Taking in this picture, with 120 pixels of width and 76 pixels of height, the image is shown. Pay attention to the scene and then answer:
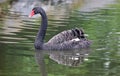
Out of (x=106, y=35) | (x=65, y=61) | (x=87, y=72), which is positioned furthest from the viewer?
(x=106, y=35)

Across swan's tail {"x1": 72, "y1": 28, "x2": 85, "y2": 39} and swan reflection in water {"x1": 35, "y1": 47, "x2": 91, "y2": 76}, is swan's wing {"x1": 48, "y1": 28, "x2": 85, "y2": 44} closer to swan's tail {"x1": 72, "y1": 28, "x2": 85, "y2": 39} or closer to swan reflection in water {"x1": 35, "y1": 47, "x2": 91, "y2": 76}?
swan's tail {"x1": 72, "y1": 28, "x2": 85, "y2": 39}

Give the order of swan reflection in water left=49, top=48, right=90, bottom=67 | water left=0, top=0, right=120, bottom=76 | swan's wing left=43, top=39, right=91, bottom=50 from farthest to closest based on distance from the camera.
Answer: swan's wing left=43, top=39, right=91, bottom=50 < swan reflection in water left=49, top=48, right=90, bottom=67 < water left=0, top=0, right=120, bottom=76

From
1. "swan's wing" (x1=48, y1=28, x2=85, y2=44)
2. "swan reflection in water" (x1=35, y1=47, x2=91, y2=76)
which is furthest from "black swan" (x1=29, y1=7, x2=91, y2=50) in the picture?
"swan reflection in water" (x1=35, y1=47, x2=91, y2=76)

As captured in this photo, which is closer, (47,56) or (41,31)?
(47,56)

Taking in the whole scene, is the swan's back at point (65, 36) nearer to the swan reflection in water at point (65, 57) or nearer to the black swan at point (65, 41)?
the black swan at point (65, 41)

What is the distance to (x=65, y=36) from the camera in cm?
1299

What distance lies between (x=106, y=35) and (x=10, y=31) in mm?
2736

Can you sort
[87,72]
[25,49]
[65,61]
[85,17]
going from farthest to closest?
[85,17], [25,49], [65,61], [87,72]

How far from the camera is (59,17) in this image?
18688mm

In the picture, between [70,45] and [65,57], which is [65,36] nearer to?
[70,45]

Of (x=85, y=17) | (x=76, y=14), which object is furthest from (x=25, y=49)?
(x=76, y=14)

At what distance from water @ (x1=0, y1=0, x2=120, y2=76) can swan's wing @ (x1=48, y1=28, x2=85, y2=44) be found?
41 centimetres

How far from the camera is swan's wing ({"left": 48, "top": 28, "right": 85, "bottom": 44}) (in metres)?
12.9

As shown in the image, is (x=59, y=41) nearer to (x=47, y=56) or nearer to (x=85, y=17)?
(x=47, y=56)
